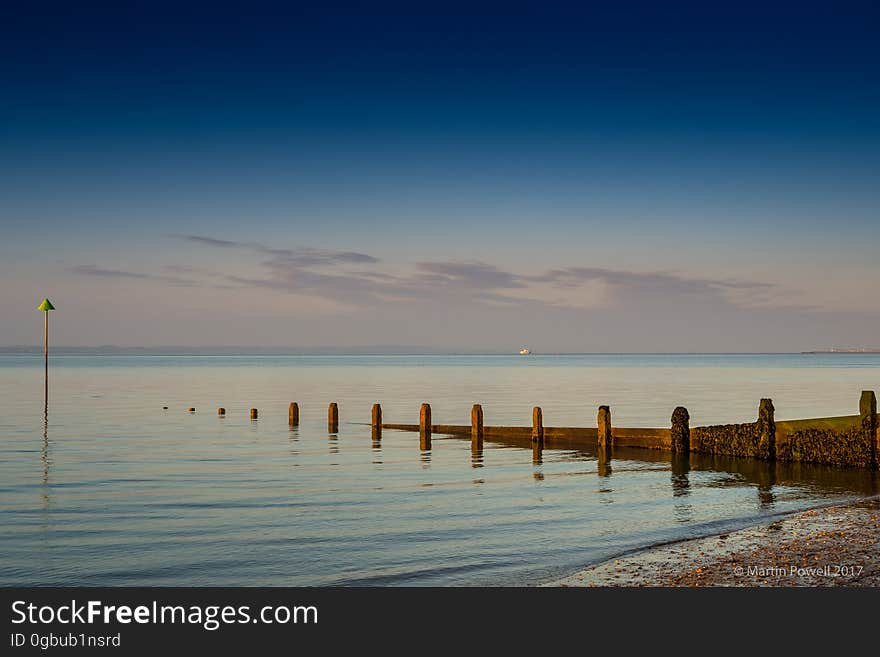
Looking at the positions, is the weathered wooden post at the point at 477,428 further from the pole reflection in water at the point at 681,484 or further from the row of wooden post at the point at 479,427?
the pole reflection in water at the point at 681,484

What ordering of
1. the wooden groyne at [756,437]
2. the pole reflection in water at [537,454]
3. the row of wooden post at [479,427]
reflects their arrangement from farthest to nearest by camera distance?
the row of wooden post at [479,427], the pole reflection in water at [537,454], the wooden groyne at [756,437]

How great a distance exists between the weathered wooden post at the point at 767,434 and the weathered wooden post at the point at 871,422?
10.1 feet

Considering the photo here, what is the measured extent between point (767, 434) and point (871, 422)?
11.5 feet

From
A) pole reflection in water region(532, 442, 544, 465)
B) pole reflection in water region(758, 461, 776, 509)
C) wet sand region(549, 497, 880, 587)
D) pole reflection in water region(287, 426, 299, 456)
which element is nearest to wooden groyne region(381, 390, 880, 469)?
pole reflection in water region(532, 442, 544, 465)

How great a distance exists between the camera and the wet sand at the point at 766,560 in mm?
12703

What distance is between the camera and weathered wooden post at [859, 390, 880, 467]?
24969 millimetres

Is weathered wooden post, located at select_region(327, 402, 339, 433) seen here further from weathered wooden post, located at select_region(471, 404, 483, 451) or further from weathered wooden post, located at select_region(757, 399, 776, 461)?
weathered wooden post, located at select_region(757, 399, 776, 461)

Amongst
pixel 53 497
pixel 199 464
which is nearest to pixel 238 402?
pixel 199 464

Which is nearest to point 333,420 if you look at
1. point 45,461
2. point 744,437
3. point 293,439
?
point 293,439

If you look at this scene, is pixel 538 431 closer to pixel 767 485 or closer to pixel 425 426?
pixel 425 426

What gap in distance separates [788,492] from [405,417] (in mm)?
34274

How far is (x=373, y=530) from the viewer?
18.9 metres

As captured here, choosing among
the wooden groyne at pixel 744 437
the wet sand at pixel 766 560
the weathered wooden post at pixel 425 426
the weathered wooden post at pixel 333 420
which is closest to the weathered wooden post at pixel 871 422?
the wooden groyne at pixel 744 437
